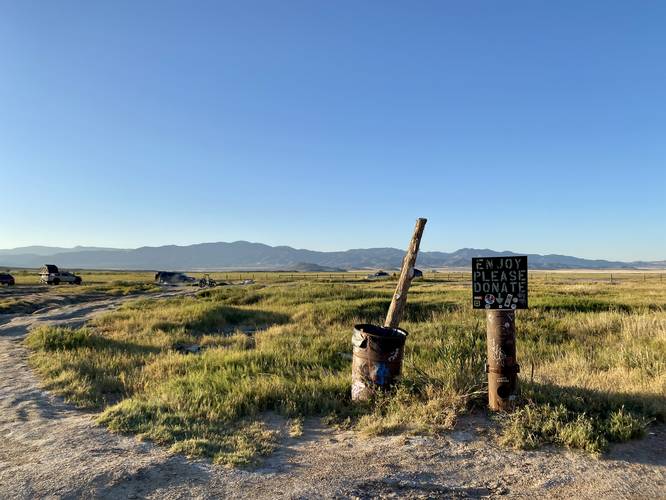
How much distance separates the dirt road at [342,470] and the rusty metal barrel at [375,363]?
102 cm

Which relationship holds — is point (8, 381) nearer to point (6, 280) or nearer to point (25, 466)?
point (25, 466)

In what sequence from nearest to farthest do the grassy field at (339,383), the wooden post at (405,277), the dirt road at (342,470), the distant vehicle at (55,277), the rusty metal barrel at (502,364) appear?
the dirt road at (342,470) → the grassy field at (339,383) → the rusty metal barrel at (502,364) → the wooden post at (405,277) → the distant vehicle at (55,277)

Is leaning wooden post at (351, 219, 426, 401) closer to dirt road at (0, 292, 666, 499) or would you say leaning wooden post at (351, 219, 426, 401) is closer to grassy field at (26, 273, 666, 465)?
grassy field at (26, 273, 666, 465)

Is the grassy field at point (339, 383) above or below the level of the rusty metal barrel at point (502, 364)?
below

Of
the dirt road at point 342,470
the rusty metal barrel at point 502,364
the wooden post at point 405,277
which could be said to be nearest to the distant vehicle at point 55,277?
the dirt road at point 342,470

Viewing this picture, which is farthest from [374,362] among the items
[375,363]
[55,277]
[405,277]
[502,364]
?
[55,277]

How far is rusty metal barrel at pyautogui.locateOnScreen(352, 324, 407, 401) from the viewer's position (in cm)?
651

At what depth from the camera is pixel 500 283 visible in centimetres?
589

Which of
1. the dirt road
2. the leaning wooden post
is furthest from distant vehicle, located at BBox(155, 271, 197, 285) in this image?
the dirt road

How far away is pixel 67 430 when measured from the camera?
587 centimetres

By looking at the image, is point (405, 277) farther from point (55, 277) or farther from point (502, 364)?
point (55, 277)

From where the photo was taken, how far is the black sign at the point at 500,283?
5.82 metres

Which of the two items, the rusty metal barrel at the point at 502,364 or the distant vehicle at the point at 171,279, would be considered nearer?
the rusty metal barrel at the point at 502,364

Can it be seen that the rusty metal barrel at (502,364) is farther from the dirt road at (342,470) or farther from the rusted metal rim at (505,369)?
the dirt road at (342,470)
